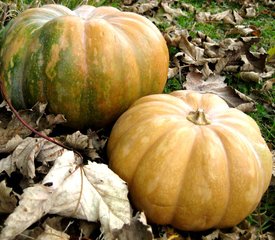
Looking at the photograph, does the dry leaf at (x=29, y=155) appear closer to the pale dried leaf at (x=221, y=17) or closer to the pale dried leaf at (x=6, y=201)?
the pale dried leaf at (x=6, y=201)

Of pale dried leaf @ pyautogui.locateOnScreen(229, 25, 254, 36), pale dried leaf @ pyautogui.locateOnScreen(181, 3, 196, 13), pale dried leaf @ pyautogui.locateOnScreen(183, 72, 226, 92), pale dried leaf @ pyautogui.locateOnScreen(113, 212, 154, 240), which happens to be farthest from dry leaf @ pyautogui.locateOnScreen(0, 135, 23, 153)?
pale dried leaf @ pyautogui.locateOnScreen(181, 3, 196, 13)

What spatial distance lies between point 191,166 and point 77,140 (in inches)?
25.7

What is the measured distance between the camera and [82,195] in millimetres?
2041

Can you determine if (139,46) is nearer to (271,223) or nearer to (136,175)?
(136,175)

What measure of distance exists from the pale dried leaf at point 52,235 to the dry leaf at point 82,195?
7 centimetres

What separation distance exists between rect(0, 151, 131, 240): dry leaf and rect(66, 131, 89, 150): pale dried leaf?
0.25 metres

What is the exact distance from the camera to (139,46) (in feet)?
8.62

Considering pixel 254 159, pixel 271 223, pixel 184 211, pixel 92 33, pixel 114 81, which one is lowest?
pixel 271 223

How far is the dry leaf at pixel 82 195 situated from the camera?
1926mm

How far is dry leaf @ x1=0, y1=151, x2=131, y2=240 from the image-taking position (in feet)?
6.32

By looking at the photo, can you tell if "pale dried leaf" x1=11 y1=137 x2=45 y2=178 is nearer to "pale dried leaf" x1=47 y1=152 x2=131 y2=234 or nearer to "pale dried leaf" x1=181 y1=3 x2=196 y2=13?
"pale dried leaf" x1=47 y1=152 x2=131 y2=234

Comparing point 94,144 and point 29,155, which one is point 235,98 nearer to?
point 94,144

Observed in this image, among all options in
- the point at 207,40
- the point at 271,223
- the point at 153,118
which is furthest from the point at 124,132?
the point at 207,40

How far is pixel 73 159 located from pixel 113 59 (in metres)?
0.63
